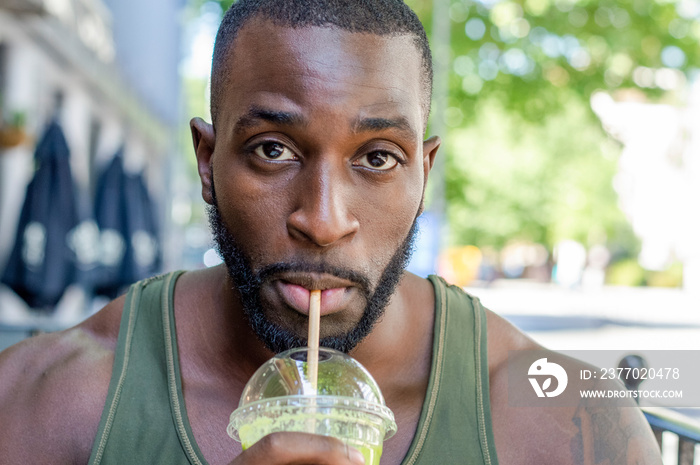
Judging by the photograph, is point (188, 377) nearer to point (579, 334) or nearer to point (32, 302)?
point (32, 302)

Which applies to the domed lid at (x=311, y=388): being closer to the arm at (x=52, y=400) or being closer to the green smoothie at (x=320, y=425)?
the green smoothie at (x=320, y=425)

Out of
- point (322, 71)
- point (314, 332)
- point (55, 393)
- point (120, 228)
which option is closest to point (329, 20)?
point (322, 71)

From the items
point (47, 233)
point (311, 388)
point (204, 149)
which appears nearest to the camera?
point (311, 388)

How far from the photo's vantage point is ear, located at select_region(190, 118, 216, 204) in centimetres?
203

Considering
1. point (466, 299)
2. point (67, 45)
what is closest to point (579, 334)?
point (67, 45)

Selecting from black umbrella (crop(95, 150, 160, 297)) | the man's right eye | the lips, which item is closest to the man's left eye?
the man's right eye

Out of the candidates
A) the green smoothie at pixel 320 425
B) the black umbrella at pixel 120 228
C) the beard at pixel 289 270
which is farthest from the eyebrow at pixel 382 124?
the black umbrella at pixel 120 228

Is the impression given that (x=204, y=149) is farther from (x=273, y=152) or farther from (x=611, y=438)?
(x=611, y=438)

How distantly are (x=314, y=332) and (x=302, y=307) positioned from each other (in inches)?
7.2

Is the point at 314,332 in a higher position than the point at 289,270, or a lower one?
lower

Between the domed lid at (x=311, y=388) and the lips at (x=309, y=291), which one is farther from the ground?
the lips at (x=309, y=291)

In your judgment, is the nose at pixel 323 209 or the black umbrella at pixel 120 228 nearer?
the nose at pixel 323 209

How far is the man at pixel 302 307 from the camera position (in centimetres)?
165

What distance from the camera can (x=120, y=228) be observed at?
21.1ft
